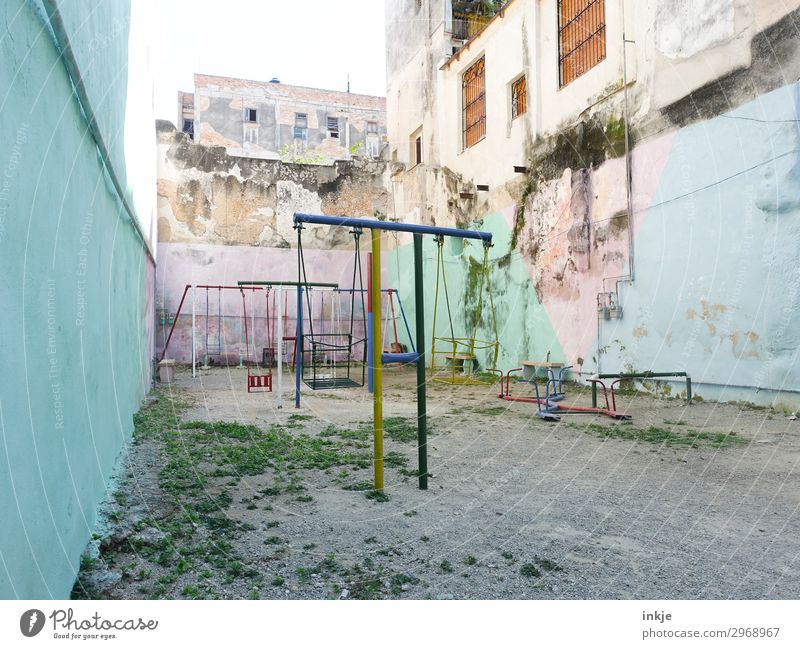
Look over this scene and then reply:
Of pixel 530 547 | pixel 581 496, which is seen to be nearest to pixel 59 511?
pixel 530 547

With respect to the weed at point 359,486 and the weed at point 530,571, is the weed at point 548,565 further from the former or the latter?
the weed at point 359,486

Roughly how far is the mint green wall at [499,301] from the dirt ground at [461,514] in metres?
3.31

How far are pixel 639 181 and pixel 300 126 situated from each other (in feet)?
63.2

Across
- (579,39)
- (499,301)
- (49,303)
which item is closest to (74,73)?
(49,303)

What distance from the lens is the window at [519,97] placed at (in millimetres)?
8195

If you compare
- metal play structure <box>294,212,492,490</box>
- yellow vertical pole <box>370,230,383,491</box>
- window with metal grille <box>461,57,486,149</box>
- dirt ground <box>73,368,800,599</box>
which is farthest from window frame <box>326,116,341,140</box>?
yellow vertical pole <box>370,230,383,491</box>

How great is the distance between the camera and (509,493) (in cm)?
279

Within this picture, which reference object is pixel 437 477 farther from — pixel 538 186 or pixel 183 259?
pixel 183 259

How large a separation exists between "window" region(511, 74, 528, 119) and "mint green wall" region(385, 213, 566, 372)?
1.50 metres

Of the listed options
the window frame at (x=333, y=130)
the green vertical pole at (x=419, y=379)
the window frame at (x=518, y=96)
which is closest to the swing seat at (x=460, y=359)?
the green vertical pole at (x=419, y=379)

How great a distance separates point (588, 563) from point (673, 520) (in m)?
0.66
